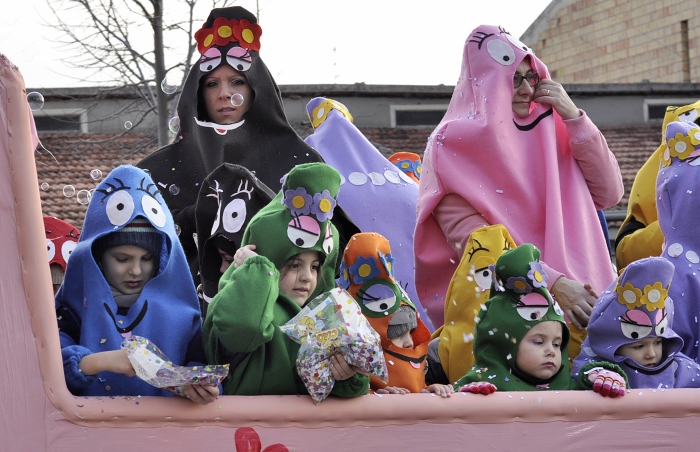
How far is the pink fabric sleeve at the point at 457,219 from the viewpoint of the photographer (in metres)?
3.96

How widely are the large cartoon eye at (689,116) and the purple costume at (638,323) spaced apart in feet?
4.93

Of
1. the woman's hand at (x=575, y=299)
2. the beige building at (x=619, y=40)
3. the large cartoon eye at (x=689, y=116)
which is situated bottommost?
the woman's hand at (x=575, y=299)

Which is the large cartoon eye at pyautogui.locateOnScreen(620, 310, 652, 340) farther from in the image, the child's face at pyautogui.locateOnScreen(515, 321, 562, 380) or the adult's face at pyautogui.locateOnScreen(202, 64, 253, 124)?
the adult's face at pyautogui.locateOnScreen(202, 64, 253, 124)

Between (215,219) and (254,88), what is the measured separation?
93cm

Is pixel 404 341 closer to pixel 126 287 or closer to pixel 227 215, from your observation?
pixel 227 215

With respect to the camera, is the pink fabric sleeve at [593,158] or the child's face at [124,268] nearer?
the child's face at [124,268]

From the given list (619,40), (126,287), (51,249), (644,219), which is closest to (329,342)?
(126,287)

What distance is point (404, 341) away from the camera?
3.53 metres

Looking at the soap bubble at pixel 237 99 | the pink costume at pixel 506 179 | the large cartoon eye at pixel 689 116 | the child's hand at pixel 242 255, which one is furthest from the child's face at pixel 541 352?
the large cartoon eye at pixel 689 116

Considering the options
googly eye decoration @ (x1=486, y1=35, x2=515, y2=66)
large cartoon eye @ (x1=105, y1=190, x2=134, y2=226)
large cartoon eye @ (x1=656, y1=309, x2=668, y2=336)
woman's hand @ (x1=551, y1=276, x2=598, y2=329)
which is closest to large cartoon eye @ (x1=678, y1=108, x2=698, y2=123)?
googly eye decoration @ (x1=486, y1=35, x2=515, y2=66)

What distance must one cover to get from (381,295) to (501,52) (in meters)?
1.19

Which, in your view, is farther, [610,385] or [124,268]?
→ [124,268]

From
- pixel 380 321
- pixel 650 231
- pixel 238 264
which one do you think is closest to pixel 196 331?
pixel 238 264

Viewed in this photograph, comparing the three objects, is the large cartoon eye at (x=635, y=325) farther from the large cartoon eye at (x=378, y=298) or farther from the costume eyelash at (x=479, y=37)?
the costume eyelash at (x=479, y=37)
